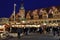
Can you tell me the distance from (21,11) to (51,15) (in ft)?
24.2

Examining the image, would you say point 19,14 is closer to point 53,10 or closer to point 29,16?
point 29,16

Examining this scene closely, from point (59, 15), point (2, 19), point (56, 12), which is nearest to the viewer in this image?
point (2, 19)

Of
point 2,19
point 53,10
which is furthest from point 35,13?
point 2,19

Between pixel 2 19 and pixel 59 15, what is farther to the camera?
pixel 59 15

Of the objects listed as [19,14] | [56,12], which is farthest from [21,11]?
[56,12]

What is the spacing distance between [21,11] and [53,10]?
8.42 m

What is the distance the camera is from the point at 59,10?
56531 millimetres

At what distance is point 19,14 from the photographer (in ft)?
173

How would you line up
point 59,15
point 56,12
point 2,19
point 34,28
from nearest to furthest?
1. point 34,28
2. point 2,19
3. point 59,15
4. point 56,12

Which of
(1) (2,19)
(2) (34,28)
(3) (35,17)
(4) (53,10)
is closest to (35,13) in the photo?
(3) (35,17)

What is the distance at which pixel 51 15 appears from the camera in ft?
177

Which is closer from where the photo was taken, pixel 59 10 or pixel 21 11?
pixel 21 11

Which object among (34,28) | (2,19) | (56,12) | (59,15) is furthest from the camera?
(56,12)

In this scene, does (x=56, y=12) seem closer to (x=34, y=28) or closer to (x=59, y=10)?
(x=59, y=10)
